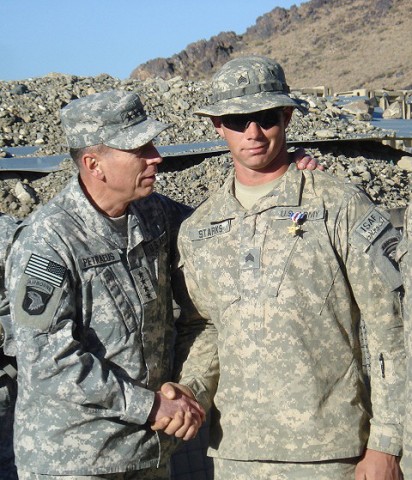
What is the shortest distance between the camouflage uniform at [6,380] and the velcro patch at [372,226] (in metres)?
1.06

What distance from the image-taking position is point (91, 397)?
2.39 metres

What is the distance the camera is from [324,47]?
167 ft

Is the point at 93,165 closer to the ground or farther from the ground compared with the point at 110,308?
farther from the ground

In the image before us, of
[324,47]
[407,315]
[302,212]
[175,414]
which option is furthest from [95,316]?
[324,47]

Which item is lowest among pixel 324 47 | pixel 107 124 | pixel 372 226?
pixel 372 226

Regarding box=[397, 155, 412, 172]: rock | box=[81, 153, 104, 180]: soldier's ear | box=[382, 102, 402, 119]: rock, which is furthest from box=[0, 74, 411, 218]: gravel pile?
box=[81, 153, 104, 180]: soldier's ear

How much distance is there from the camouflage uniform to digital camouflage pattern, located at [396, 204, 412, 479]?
1.18 meters

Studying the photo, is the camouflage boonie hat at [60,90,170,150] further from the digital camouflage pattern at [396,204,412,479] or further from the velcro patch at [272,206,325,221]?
the digital camouflage pattern at [396,204,412,479]

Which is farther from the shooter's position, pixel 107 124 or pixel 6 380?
pixel 6 380

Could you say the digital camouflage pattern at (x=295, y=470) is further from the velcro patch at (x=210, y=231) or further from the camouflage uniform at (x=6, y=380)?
the camouflage uniform at (x=6, y=380)

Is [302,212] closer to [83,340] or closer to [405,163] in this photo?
[83,340]

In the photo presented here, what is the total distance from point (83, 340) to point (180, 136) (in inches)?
325

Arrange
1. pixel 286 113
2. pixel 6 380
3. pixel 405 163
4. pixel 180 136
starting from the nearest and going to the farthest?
pixel 286 113, pixel 6 380, pixel 405 163, pixel 180 136

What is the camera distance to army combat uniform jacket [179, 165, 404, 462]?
2.36m
